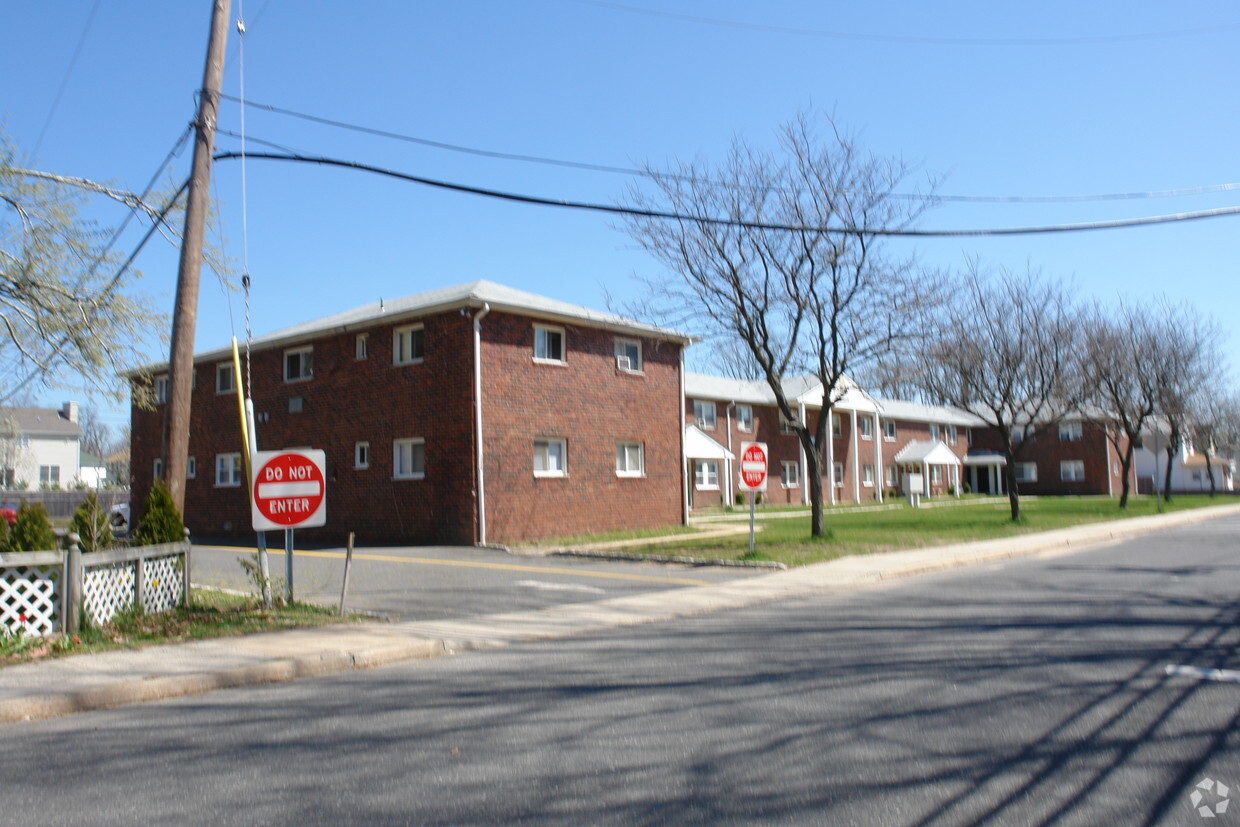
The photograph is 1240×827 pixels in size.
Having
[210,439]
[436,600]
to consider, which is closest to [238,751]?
[436,600]

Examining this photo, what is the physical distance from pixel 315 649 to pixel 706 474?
36.5 metres

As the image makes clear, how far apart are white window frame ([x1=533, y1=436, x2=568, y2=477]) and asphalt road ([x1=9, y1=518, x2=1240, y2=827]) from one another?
566 inches

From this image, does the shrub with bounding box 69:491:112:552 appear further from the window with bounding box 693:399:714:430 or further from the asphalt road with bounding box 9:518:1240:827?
the window with bounding box 693:399:714:430

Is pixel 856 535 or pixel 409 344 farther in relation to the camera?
pixel 409 344

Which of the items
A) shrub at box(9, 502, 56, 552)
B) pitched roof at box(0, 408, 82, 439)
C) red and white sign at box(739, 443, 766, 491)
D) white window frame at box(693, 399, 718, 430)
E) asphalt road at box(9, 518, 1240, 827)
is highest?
pitched roof at box(0, 408, 82, 439)

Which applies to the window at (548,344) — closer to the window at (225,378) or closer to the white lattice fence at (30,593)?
the window at (225,378)

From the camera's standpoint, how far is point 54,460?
72812 millimetres

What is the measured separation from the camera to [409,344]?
24.9 meters

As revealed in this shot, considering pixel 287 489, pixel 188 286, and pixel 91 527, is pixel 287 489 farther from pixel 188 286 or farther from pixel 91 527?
pixel 188 286

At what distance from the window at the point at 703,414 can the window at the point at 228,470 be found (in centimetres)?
Result: 2183

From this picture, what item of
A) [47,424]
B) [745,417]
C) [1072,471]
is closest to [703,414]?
[745,417]

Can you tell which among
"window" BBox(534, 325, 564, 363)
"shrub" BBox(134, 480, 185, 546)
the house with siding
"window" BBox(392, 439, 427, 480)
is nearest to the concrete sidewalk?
"shrub" BBox(134, 480, 185, 546)

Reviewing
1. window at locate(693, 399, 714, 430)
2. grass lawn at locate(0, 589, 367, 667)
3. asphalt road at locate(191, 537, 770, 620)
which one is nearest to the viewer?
grass lawn at locate(0, 589, 367, 667)

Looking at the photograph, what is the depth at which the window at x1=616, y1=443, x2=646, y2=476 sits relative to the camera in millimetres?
26828
